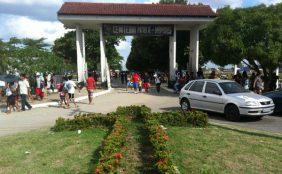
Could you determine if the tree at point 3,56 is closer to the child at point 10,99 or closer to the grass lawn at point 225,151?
the child at point 10,99

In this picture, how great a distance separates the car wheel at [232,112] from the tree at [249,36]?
7.87 m

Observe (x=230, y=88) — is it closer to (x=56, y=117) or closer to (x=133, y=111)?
(x=133, y=111)

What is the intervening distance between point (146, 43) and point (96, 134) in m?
37.6

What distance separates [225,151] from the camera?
8.84 meters

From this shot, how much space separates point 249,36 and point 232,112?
9.28 meters

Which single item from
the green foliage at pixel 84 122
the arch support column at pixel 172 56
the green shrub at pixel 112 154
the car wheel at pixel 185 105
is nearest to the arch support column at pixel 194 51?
the arch support column at pixel 172 56

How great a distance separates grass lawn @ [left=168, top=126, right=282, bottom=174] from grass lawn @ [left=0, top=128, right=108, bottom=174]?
6.60 ft

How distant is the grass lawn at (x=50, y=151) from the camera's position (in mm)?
7977

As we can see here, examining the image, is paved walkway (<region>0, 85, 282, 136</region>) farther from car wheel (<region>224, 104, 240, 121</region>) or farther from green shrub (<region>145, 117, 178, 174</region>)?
green shrub (<region>145, 117, 178, 174</region>)

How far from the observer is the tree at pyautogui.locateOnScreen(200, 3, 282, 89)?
21.3m

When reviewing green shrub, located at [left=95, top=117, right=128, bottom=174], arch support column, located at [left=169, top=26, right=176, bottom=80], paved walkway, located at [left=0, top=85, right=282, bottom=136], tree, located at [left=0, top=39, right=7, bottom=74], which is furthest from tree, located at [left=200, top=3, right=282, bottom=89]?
green shrub, located at [left=95, top=117, right=128, bottom=174]

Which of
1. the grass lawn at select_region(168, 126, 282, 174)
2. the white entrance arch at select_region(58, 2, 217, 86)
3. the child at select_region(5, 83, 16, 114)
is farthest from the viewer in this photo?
the white entrance arch at select_region(58, 2, 217, 86)

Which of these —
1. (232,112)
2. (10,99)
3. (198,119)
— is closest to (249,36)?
(232,112)

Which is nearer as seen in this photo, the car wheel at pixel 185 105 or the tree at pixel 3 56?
the car wheel at pixel 185 105
